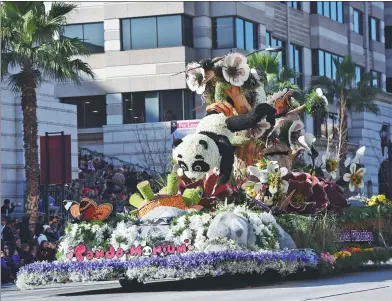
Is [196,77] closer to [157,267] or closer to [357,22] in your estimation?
[157,267]

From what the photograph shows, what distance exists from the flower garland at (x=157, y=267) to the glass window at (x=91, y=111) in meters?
35.5

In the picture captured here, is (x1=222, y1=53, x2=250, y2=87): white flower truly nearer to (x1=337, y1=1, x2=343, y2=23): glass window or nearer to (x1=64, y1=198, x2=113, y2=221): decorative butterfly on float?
(x1=64, y1=198, x2=113, y2=221): decorative butterfly on float

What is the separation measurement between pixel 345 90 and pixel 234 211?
3566 cm

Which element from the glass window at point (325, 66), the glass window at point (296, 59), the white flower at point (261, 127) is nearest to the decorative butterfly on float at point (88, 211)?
the white flower at point (261, 127)

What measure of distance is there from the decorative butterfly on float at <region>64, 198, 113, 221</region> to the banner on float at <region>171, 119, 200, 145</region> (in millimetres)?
26252

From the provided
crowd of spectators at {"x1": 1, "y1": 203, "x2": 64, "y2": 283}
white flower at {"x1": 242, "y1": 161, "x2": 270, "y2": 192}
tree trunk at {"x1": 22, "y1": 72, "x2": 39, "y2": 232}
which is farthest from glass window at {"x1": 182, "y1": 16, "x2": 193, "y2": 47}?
white flower at {"x1": 242, "y1": 161, "x2": 270, "y2": 192}

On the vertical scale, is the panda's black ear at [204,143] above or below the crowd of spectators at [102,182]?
above

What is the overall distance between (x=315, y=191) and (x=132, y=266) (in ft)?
17.6

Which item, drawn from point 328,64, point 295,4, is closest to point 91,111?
point 295,4

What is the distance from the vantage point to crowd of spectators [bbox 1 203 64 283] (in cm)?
2558

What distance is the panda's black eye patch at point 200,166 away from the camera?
22.2 metres

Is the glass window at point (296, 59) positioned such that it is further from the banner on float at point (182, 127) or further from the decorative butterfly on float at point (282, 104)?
the decorative butterfly on float at point (282, 104)

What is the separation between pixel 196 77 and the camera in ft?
79.0

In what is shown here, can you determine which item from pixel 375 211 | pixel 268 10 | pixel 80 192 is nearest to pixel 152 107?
pixel 268 10
